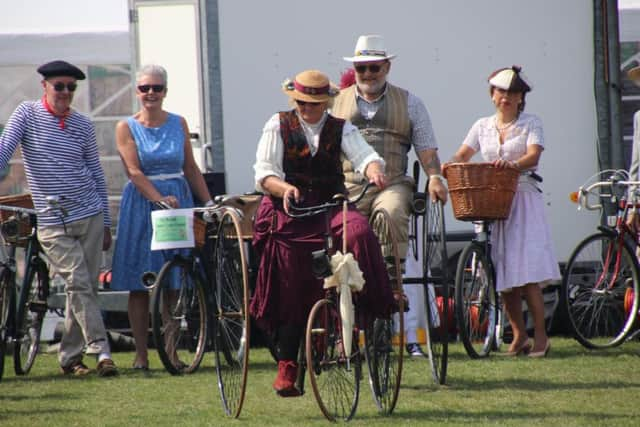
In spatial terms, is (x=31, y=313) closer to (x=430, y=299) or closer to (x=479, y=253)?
(x=430, y=299)

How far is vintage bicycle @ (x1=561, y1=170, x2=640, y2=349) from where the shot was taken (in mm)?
9477

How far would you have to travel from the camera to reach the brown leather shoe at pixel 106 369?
8.65 m

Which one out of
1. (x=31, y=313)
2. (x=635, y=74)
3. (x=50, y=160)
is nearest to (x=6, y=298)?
(x=31, y=313)

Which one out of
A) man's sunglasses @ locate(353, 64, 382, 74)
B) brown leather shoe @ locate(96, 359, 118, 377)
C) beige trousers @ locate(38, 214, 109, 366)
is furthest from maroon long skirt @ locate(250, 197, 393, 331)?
beige trousers @ locate(38, 214, 109, 366)

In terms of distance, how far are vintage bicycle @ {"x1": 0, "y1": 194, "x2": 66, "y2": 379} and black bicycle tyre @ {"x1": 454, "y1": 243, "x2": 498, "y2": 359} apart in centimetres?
265

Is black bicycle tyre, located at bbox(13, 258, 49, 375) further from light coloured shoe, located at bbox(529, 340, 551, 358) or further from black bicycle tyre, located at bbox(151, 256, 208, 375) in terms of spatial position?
light coloured shoe, located at bbox(529, 340, 551, 358)

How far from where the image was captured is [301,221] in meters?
6.80

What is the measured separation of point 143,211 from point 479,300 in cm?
227

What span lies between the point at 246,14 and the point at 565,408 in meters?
4.67

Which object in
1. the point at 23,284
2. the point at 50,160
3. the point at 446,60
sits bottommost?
the point at 23,284

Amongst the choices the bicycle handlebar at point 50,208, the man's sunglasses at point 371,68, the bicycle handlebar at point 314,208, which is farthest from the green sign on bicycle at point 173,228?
the bicycle handlebar at point 314,208

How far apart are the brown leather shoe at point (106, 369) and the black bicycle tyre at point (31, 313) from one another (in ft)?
1.74

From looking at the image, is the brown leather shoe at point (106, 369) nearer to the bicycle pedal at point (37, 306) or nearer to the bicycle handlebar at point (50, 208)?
the bicycle pedal at point (37, 306)

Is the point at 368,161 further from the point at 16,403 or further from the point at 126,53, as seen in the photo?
the point at 126,53
